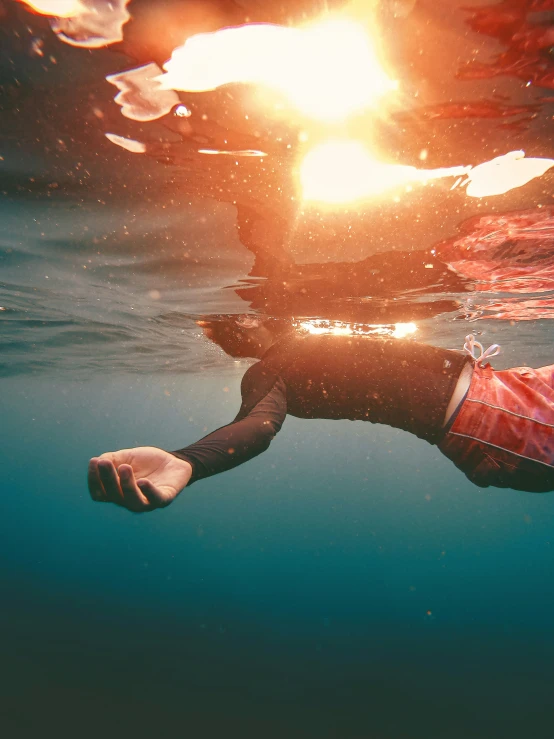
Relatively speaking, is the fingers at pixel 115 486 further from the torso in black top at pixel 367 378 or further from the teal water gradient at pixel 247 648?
the teal water gradient at pixel 247 648

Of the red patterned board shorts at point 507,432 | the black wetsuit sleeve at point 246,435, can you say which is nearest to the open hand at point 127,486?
the black wetsuit sleeve at point 246,435

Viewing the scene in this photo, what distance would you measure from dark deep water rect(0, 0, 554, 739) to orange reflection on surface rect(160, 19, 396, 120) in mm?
186

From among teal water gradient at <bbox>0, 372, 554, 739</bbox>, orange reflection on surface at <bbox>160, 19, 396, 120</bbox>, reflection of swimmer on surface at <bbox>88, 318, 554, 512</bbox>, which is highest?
orange reflection on surface at <bbox>160, 19, 396, 120</bbox>

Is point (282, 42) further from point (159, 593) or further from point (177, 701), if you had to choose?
point (159, 593)

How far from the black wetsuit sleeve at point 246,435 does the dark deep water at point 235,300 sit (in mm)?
3152

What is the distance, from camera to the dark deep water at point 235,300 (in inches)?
155

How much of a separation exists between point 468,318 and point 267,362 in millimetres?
13010

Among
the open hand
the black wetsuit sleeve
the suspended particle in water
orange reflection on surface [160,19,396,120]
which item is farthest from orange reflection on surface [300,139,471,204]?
the open hand

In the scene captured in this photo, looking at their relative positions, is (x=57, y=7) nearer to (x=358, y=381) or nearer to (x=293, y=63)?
(x=293, y=63)

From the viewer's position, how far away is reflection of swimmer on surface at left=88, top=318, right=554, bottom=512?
105 inches

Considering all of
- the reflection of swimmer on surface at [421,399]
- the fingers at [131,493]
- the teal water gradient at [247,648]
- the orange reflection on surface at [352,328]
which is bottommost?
the teal water gradient at [247,648]

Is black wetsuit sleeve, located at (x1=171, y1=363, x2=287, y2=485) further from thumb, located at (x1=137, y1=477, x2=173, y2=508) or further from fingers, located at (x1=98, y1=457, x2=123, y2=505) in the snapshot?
fingers, located at (x1=98, y1=457, x2=123, y2=505)

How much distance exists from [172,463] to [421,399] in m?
1.90

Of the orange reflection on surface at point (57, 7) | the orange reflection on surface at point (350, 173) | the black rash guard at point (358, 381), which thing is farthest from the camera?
the orange reflection on surface at point (350, 173)
